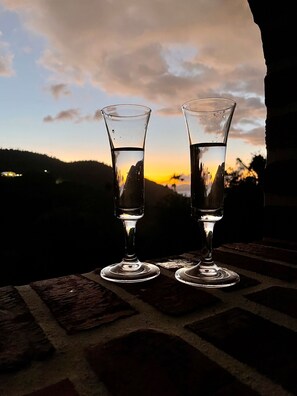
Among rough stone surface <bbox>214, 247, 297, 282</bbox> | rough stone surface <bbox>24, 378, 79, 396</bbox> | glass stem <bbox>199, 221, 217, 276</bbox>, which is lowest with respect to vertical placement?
rough stone surface <bbox>24, 378, 79, 396</bbox>

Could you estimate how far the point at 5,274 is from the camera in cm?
1267

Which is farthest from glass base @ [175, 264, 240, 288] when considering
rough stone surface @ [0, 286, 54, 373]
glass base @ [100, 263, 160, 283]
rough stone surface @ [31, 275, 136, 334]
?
rough stone surface @ [0, 286, 54, 373]

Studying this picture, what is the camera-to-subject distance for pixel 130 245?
1.26 metres

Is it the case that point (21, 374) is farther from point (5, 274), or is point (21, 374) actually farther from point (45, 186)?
point (45, 186)

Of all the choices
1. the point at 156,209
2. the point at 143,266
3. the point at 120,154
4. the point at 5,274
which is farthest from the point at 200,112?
the point at 156,209

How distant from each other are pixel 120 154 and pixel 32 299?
0.58 m

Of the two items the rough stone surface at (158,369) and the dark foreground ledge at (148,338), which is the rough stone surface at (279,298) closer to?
the dark foreground ledge at (148,338)

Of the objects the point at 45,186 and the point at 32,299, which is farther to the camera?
the point at 45,186

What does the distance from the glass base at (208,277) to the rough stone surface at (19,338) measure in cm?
52

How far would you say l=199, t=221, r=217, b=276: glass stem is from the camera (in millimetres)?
1152

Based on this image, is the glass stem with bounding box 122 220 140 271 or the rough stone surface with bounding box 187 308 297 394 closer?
the rough stone surface with bounding box 187 308 297 394

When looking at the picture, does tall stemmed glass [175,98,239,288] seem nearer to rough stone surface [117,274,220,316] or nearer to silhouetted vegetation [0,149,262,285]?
rough stone surface [117,274,220,316]

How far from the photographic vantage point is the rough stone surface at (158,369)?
0.53 m

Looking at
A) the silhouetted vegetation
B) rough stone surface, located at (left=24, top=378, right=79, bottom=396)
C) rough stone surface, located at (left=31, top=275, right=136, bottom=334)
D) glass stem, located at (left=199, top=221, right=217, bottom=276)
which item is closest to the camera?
rough stone surface, located at (left=24, top=378, right=79, bottom=396)
